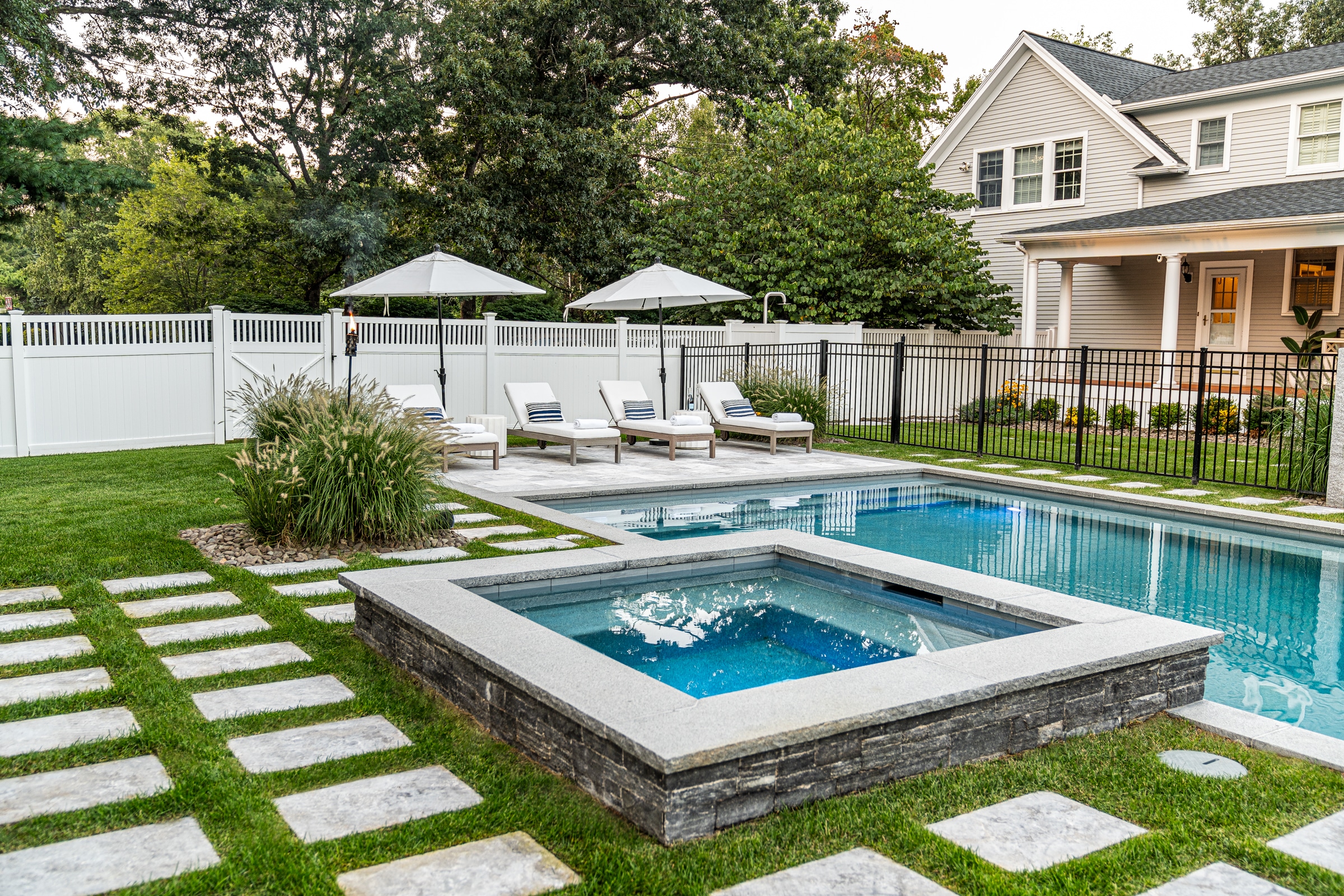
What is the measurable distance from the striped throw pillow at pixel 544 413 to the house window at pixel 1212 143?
1368cm

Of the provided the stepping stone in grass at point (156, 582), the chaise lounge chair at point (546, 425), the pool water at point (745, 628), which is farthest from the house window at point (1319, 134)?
the stepping stone in grass at point (156, 582)

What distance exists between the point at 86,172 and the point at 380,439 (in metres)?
10.6

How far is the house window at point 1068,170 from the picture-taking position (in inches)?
774

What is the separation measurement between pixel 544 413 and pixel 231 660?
7.92m

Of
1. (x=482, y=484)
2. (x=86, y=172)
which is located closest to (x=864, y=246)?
(x=482, y=484)

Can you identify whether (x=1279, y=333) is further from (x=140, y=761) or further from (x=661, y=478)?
(x=140, y=761)

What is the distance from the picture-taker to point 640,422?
12.1m

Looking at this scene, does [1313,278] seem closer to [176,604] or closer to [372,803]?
[176,604]

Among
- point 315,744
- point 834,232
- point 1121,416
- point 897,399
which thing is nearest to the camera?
point 315,744

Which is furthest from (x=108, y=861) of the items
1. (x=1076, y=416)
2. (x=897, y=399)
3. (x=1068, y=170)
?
(x=1068, y=170)

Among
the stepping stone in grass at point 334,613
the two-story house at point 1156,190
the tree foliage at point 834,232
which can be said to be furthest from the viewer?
the tree foliage at point 834,232

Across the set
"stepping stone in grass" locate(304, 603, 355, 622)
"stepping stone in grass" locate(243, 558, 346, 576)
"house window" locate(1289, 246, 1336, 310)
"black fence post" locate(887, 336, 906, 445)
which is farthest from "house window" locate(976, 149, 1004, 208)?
"stepping stone in grass" locate(304, 603, 355, 622)

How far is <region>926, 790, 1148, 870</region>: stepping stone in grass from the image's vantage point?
2635 mm

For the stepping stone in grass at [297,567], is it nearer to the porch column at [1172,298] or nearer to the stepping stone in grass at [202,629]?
the stepping stone in grass at [202,629]
